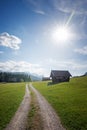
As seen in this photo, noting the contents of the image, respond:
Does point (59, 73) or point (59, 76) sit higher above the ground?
point (59, 73)

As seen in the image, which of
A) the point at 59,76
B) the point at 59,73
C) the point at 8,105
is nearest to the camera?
the point at 8,105

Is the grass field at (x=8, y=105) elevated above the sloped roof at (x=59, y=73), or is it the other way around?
the sloped roof at (x=59, y=73)

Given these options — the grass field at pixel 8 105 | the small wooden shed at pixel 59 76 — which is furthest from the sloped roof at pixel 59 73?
the grass field at pixel 8 105

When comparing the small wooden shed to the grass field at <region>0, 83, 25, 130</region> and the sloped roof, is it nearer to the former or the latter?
the sloped roof

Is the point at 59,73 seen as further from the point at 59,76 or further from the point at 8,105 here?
the point at 8,105

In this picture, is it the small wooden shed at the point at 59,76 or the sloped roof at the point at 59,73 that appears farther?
the sloped roof at the point at 59,73

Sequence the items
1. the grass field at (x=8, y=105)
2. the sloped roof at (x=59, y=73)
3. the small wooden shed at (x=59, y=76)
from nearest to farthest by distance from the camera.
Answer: the grass field at (x=8, y=105) → the small wooden shed at (x=59, y=76) → the sloped roof at (x=59, y=73)

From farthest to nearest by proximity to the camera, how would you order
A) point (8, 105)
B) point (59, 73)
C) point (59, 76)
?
point (59, 73) → point (59, 76) → point (8, 105)

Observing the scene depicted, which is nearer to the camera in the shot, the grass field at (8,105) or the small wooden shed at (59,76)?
the grass field at (8,105)

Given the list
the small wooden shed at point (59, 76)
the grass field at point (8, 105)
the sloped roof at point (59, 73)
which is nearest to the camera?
the grass field at point (8, 105)

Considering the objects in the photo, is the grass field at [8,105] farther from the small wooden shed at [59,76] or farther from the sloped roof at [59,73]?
the sloped roof at [59,73]

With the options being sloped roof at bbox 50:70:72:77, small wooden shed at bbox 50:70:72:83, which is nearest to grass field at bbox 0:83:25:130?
Answer: small wooden shed at bbox 50:70:72:83

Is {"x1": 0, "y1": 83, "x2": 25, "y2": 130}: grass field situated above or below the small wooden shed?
below

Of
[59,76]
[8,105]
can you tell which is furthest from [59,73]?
[8,105]
